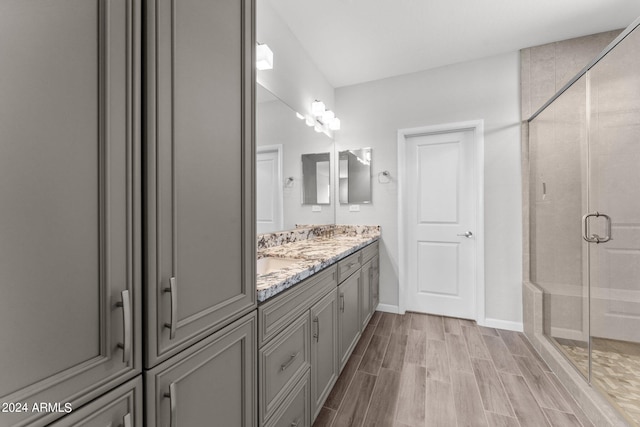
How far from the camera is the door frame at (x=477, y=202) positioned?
9.43ft

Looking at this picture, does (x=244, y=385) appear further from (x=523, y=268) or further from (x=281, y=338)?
(x=523, y=268)

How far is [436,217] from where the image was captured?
123 inches

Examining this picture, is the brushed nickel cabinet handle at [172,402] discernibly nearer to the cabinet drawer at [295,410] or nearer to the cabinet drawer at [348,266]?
the cabinet drawer at [295,410]

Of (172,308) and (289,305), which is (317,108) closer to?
(289,305)

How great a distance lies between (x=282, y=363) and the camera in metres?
1.19

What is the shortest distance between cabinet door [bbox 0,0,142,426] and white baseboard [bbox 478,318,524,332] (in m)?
3.20

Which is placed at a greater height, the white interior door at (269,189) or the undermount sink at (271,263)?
the white interior door at (269,189)

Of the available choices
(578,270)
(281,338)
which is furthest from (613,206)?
(281,338)

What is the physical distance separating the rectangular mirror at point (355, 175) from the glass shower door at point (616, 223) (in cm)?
193

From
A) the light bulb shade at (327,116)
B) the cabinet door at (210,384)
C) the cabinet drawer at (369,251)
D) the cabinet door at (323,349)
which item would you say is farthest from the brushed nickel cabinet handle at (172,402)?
the light bulb shade at (327,116)

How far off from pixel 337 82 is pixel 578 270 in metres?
2.95

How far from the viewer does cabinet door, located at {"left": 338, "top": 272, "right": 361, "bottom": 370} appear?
1.91 m

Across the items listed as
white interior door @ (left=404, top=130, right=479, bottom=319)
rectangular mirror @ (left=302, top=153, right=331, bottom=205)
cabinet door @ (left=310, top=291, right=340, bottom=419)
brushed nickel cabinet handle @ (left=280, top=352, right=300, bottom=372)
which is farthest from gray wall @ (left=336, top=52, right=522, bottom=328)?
brushed nickel cabinet handle @ (left=280, top=352, right=300, bottom=372)

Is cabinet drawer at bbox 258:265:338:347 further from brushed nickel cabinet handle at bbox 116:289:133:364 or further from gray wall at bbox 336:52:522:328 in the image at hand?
gray wall at bbox 336:52:522:328
